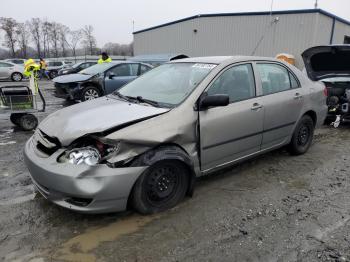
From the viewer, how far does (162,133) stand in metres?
3.00

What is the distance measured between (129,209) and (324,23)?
18278 millimetres

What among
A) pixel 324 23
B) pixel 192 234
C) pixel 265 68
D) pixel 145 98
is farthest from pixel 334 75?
pixel 324 23

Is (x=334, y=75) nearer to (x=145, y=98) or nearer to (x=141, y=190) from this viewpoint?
(x=145, y=98)

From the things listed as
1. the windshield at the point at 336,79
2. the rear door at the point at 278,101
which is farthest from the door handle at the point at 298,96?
the windshield at the point at 336,79

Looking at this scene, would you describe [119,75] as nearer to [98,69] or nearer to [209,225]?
[98,69]

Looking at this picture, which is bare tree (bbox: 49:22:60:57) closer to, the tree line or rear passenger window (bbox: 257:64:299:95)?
the tree line

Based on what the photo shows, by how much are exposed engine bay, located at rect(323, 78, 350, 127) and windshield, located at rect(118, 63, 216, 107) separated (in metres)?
4.41

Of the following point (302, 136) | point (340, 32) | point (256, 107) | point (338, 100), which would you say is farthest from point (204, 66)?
point (340, 32)

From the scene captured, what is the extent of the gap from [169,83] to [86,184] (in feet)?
5.73

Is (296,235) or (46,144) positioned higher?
(46,144)

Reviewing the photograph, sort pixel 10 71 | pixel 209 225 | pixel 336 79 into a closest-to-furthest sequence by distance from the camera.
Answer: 1. pixel 209 225
2. pixel 336 79
3. pixel 10 71

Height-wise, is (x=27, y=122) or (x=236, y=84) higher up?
(x=236, y=84)

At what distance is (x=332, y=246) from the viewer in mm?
2697

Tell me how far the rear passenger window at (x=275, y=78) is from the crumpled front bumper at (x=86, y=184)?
2.26 metres
